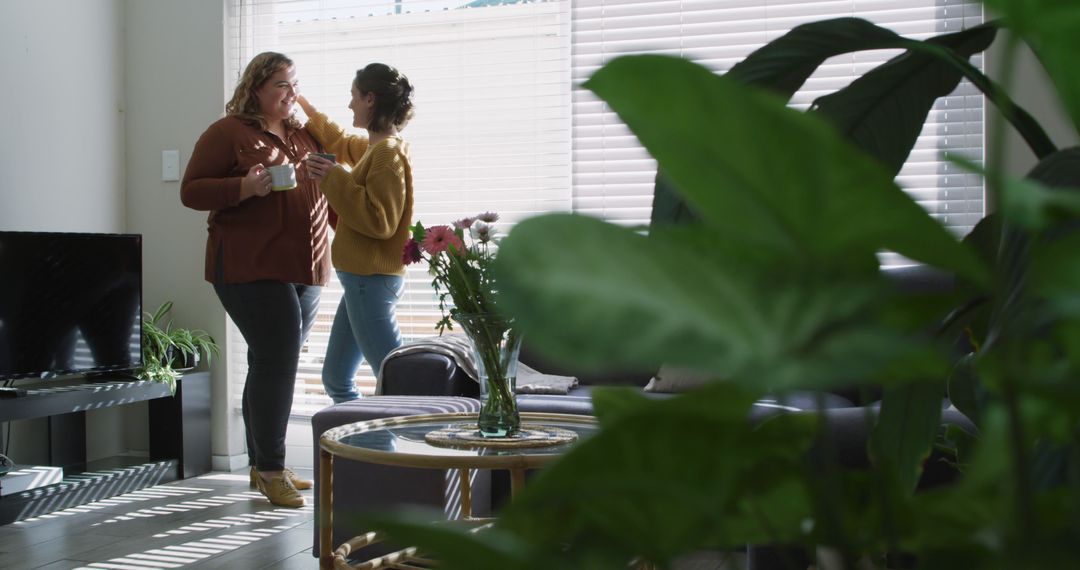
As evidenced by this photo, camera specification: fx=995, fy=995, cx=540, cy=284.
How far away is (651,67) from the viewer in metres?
0.19

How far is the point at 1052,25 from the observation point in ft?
0.68

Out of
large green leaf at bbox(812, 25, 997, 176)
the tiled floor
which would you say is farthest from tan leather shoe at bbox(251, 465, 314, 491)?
large green leaf at bbox(812, 25, 997, 176)

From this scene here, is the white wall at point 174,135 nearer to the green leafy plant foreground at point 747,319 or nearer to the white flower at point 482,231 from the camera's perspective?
the white flower at point 482,231

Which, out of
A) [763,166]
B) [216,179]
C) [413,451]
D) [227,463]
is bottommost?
[227,463]

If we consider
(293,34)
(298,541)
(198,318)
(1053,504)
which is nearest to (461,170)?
(293,34)

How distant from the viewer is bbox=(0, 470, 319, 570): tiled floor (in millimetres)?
2705

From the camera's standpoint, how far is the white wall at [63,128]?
364 centimetres

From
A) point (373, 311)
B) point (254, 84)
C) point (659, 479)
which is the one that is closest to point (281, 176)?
point (254, 84)

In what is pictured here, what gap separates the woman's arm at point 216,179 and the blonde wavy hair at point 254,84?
0.12 meters

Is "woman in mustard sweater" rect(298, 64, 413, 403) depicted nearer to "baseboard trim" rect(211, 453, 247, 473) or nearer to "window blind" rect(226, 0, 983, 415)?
"window blind" rect(226, 0, 983, 415)

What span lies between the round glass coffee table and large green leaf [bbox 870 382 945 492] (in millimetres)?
952

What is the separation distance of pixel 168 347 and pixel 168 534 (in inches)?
41.1

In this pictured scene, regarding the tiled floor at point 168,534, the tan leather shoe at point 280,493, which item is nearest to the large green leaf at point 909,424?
the tiled floor at point 168,534

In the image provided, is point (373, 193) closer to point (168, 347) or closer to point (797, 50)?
point (168, 347)
